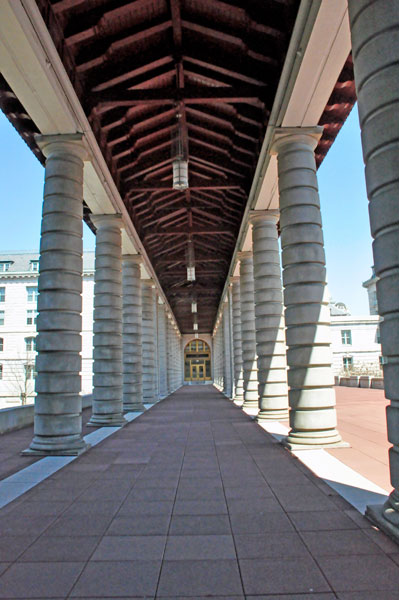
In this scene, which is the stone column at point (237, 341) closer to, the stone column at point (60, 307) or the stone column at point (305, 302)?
the stone column at point (305, 302)

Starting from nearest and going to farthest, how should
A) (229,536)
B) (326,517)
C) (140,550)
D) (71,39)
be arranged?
(140,550), (229,536), (326,517), (71,39)

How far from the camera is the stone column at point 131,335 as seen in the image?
18.6 m

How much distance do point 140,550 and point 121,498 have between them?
1.86m

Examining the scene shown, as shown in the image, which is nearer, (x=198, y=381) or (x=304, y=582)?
(x=304, y=582)

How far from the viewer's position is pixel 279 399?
1366 centimetres

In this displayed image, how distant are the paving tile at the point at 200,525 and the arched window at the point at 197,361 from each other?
208ft

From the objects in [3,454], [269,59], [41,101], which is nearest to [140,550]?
[3,454]

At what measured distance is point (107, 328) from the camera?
13984 millimetres

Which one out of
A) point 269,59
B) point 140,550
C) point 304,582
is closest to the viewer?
point 304,582

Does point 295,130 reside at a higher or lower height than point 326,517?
higher

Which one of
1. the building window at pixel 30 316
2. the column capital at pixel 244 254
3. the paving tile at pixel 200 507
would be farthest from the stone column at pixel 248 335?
the building window at pixel 30 316

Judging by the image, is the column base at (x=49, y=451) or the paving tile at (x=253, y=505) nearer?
the paving tile at (x=253, y=505)

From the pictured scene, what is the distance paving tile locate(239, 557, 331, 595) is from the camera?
332cm

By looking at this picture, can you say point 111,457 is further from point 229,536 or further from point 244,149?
point 244,149
